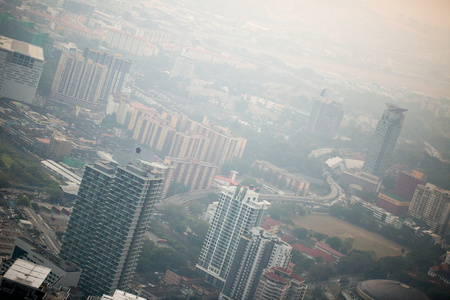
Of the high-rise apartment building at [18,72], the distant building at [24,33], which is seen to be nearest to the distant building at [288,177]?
the high-rise apartment building at [18,72]

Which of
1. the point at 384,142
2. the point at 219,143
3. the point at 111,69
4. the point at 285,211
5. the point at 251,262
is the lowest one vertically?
the point at 251,262

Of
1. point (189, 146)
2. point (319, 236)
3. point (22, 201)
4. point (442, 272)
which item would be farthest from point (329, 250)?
point (22, 201)

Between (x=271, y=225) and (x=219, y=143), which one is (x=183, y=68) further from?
(x=271, y=225)

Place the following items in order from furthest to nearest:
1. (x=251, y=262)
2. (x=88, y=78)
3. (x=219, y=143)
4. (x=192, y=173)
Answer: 1. (x=219, y=143)
2. (x=88, y=78)
3. (x=192, y=173)
4. (x=251, y=262)

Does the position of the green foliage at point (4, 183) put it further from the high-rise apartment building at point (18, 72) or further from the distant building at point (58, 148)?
the high-rise apartment building at point (18, 72)

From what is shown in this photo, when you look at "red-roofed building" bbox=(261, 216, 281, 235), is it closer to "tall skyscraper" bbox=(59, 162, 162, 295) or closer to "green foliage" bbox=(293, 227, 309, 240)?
"green foliage" bbox=(293, 227, 309, 240)

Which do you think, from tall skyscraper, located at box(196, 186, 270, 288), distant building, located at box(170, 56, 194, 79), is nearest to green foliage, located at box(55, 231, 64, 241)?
tall skyscraper, located at box(196, 186, 270, 288)
